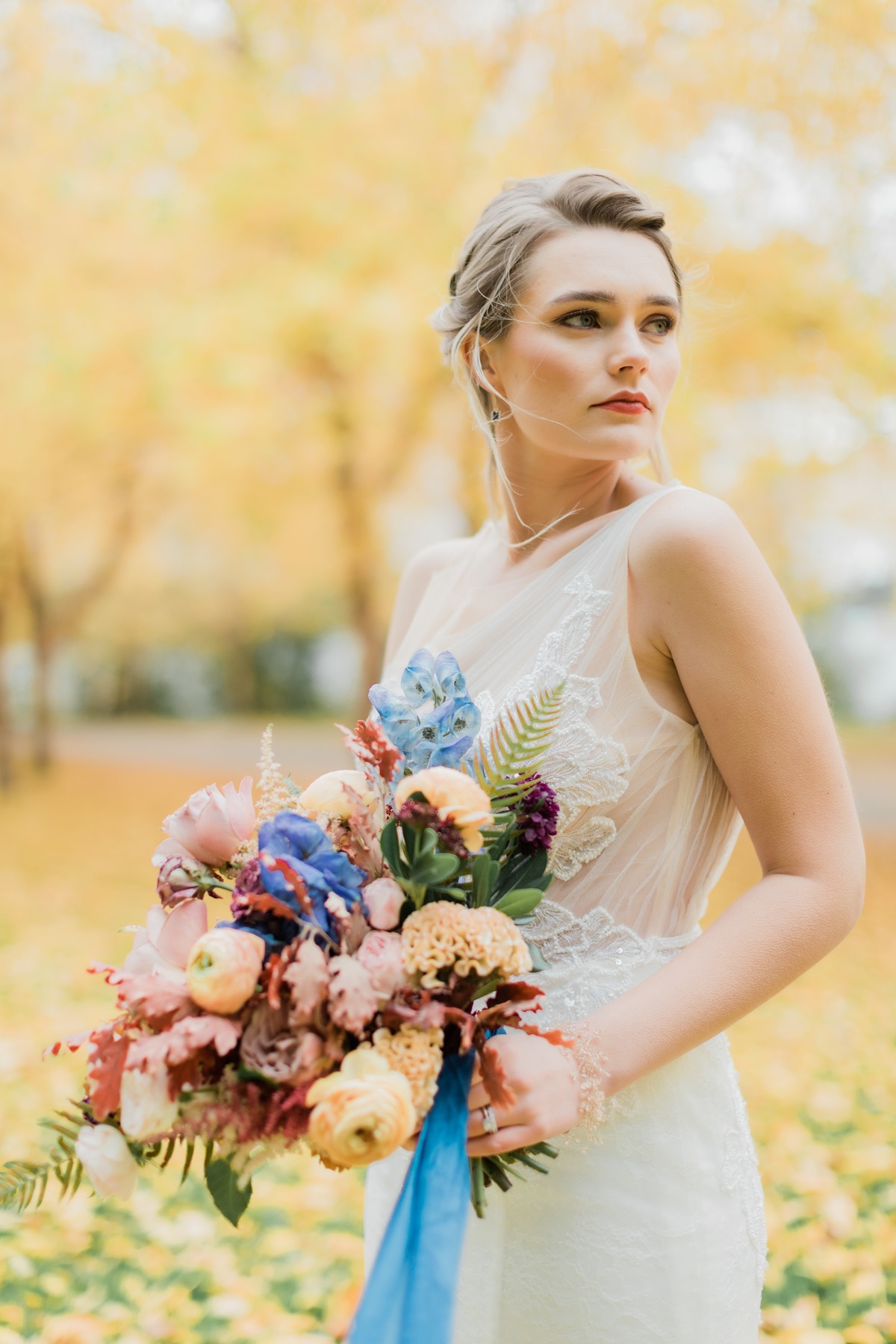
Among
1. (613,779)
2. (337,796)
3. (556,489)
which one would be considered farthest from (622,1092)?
(556,489)

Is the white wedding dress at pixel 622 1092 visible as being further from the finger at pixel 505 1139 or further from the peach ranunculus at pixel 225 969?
the peach ranunculus at pixel 225 969

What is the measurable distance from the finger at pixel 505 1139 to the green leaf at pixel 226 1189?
0.29 m

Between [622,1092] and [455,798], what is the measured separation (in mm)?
716

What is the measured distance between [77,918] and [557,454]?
766 cm

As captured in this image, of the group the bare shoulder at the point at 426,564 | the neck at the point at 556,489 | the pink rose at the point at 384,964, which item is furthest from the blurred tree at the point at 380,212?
the pink rose at the point at 384,964

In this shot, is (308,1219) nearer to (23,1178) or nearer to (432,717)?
(23,1178)

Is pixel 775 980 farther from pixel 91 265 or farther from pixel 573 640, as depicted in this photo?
pixel 91 265

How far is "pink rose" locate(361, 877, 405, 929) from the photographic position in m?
1.26

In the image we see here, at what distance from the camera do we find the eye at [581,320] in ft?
5.87

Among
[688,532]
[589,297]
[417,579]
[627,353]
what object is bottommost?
[688,532]

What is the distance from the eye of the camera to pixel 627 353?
1.72 metres

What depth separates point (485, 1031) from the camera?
56.7 inches

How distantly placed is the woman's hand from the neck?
970 mm

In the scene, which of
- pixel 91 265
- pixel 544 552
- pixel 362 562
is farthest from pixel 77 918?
→ pixel 544 552
